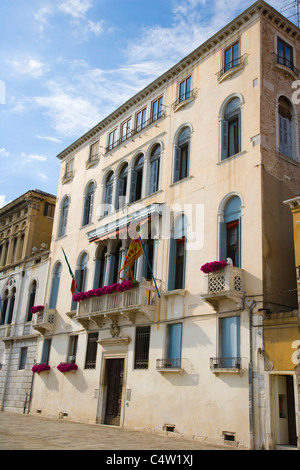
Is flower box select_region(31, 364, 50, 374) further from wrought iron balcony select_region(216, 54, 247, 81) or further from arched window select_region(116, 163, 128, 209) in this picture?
wrought iron balcony select_region(216, 54, 247, 81)

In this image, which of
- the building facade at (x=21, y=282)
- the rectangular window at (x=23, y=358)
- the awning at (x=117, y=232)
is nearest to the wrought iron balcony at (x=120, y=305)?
the awning at (x=117, y=232)

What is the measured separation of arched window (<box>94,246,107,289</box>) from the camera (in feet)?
74.9

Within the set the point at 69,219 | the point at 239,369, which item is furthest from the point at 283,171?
the point at 69,219

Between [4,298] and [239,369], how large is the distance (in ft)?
70.2

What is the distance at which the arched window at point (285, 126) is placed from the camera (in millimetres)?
17364

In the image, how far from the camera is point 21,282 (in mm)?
29922

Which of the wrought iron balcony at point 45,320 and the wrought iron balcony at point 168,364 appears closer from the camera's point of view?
the wrought iron balcony at point 168,364

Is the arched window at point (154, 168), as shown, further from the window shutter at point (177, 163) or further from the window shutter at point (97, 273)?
the window shutter at point (97, 273)

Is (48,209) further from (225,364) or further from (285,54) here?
(225,364)

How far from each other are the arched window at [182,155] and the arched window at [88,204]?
22.9 feet

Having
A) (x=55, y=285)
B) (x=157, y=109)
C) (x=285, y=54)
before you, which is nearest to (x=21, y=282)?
(x=55, y=285)

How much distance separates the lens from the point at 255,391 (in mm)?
13914

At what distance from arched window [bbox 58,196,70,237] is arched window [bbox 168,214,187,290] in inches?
414

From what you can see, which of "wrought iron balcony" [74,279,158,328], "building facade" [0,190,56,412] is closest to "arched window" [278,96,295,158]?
"wrought iron balcony" [74,279,158,328]
